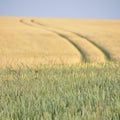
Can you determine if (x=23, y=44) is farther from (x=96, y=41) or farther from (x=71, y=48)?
(x=96, y=41)

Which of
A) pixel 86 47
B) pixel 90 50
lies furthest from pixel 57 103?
pixel 86 47

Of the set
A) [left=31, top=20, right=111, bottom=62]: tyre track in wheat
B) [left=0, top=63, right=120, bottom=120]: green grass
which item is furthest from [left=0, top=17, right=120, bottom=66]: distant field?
[left=0, top=63, right=120, bottom=120]: green grass

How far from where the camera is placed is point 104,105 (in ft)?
14.9

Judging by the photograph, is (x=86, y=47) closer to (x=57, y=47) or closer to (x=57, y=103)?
(x=57, y=47)

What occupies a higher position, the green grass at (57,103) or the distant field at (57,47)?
the green grass at (57,103)

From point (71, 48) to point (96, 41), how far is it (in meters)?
3.31

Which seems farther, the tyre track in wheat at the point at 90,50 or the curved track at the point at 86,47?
the curved track at the point at 86,47

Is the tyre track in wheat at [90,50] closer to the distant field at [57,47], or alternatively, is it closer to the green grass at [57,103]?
the distant field at [57,47]

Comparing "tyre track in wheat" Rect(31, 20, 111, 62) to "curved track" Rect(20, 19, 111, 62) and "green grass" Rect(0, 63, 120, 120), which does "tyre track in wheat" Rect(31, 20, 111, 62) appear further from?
"green grass" Rect(0, 63, 120, 120)

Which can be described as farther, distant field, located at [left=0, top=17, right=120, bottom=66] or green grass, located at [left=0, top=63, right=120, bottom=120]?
distant field, located at [left=0, top=17, right=120, bottom=66]

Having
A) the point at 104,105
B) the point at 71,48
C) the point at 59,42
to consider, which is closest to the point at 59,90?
the point at 104,105

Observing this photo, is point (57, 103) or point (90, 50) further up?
point (57, 103)

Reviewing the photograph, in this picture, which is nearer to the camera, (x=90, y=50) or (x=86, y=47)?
(x=90, y=50)

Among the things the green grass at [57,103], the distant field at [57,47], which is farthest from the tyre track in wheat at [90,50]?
the green grass at [57,103]
